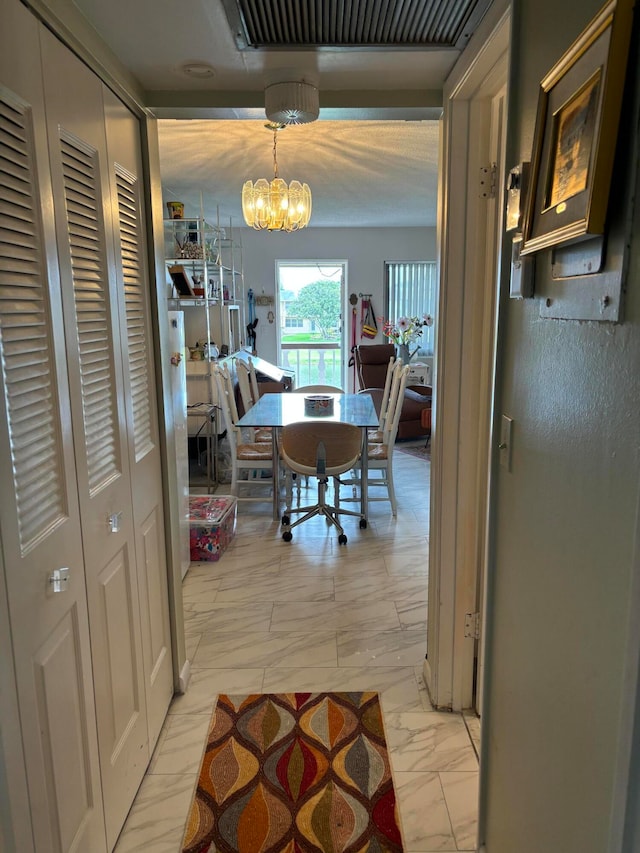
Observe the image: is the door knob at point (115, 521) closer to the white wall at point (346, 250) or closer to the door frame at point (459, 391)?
the door frame at point (459, 391)

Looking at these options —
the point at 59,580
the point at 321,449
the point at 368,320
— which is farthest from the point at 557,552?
the point at 368,320

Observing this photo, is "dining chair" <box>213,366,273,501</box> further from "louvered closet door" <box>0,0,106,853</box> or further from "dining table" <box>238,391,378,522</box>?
"louvered closet door" <box>0,0,106,853</box>

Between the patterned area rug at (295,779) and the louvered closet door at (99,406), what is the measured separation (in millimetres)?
281

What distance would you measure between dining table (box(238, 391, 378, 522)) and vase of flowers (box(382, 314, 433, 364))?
97.8 inches

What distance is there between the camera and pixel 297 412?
168 inches

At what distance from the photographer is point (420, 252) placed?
8.02 meters

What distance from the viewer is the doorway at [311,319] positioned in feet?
26.7

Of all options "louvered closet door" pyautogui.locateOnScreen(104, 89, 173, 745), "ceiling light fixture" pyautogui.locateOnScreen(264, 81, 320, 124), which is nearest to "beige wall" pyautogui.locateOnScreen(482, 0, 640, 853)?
"ceiling light fixture" pyautogui.locateOnScreen(264, 81, 320, 124)

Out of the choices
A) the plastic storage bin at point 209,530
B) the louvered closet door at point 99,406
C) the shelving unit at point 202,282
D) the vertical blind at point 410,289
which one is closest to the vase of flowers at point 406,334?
the vertical blind at point 410,289

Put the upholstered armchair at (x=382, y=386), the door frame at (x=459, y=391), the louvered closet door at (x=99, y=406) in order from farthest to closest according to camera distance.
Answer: the upholstered armchair at (x=382, y=386) → the door frame at (x=459, y=391) → the louvered closet door at (x=99, y=406)

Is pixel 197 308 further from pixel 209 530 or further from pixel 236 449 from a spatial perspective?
pixel 209 530

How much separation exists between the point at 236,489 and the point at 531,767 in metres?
3.33

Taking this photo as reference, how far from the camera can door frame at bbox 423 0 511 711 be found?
74.1 inches

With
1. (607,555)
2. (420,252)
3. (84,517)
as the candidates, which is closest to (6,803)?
(84,517)
